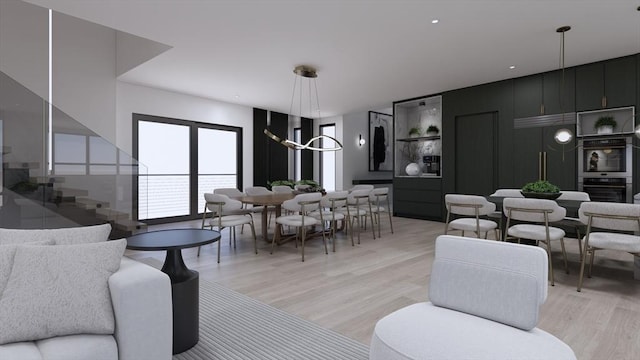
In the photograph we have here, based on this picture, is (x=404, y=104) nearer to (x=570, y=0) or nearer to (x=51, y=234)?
(x=570, y=0)

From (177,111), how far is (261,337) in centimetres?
596

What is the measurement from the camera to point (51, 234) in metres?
1.64

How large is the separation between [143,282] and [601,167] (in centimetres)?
616

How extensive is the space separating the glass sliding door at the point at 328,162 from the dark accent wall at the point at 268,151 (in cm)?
115

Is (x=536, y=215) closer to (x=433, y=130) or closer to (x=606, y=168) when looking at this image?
(x=606, y=168)

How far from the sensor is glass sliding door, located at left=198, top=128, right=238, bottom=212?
290 inches

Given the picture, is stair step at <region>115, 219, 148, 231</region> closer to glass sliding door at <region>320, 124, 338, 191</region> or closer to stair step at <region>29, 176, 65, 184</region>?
stair step at <region>29, 176, 65, 184</region>

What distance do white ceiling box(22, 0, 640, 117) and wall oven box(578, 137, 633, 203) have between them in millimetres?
1292

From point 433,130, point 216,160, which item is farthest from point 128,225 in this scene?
point 433,130

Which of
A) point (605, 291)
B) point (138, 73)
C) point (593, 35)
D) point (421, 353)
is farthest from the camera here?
point (138, 73)

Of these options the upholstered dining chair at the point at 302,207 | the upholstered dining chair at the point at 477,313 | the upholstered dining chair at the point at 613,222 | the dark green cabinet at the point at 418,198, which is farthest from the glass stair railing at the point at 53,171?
the dark green cabinet at the point at 418,198

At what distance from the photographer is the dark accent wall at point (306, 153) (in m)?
9.50

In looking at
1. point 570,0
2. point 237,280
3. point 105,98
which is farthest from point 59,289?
point 105,98

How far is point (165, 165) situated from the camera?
677cm
